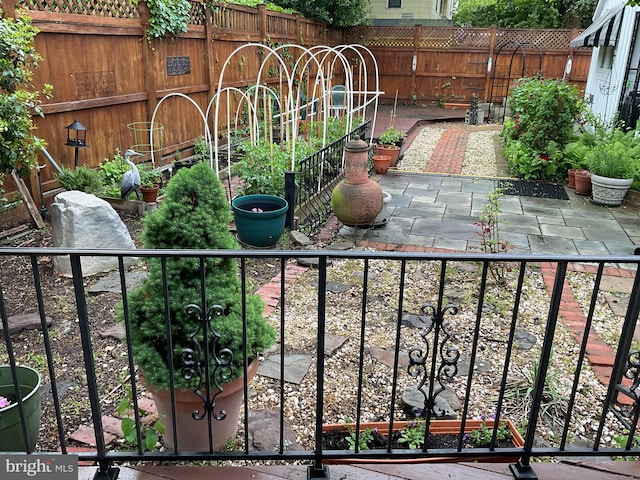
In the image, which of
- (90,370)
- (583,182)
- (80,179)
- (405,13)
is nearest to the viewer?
(90,370)

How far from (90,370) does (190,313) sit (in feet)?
1.29

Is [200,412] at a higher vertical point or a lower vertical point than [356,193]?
lower

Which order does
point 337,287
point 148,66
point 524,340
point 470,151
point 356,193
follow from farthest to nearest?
point 470,151
point 148,66
point 356,193
point 337,287
point 524,340

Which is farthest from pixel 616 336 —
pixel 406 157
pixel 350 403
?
pixel 406 157

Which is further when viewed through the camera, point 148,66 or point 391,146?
point 391,146

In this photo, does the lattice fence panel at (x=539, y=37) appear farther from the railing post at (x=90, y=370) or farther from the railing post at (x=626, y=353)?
the railing post at (x=90, y=370)

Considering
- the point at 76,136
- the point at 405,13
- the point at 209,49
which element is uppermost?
the point at 405,13

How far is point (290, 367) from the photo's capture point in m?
2.98

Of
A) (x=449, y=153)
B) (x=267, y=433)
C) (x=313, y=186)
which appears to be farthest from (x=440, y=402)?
(x=449, y=153)

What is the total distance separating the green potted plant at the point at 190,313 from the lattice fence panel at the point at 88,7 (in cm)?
412

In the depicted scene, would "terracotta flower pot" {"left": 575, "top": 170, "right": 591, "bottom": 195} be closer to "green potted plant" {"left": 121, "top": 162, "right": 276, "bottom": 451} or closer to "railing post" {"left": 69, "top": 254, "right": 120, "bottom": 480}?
"green potted plant" {"left": 121, "top": 162, "right": 276, "bottom": 451}

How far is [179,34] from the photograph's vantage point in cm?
748

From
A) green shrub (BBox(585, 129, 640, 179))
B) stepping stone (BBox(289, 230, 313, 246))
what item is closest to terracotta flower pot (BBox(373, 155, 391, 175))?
green shrub (BBox(585, 129, 640, 179))

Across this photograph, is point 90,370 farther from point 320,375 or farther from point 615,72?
point 615,72
